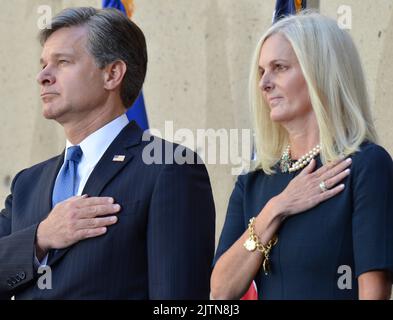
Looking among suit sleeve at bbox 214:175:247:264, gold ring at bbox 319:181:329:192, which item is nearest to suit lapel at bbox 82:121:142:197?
suit sleeve at bbox 214:175:247:264

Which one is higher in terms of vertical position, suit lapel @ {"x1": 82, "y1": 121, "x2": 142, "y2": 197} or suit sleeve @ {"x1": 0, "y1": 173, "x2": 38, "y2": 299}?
suit lapel @ {"x1": 82, "y1": 121, "x2": 142, "y2": 197}

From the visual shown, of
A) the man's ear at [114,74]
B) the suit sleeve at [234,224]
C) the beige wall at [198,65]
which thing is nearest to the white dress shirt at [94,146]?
the man's ear at [114,74]

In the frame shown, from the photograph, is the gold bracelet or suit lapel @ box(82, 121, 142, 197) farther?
suit lapel @ box(82, 121, 142, 197)

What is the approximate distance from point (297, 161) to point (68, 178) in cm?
82

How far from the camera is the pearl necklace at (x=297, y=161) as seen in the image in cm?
289

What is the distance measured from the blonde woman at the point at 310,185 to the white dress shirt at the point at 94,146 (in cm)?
55

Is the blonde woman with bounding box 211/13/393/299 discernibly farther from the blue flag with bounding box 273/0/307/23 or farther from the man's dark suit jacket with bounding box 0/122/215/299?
the blue flag with bounding box 273/0/307/23

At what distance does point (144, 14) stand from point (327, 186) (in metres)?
3.33

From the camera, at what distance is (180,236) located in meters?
3.08

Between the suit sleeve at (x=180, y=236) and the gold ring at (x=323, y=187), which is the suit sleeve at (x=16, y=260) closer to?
the suit sleeve at (x=180, y=236)

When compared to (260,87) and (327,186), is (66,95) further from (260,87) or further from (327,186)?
(327,186)

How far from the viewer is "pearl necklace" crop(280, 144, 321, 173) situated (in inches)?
114

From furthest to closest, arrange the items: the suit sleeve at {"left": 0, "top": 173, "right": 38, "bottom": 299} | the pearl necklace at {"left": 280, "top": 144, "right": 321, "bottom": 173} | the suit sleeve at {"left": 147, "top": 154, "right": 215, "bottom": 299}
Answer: the suit sleeve at {"left": 0, "top": 173, "right": 38, "bottom": 299}, the suit sleeve at {"left": 147, "top": 154, "right": 215, "bottom": 299}, the pearl necklace at {"left": 280, "top": 144, "right": 321, "bottom": 173}

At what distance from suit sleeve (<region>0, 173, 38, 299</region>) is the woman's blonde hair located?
810mm
